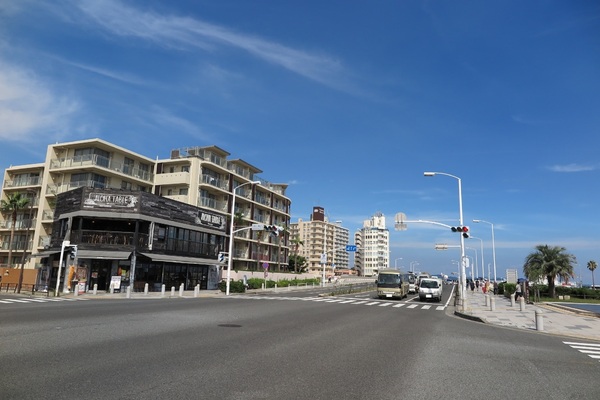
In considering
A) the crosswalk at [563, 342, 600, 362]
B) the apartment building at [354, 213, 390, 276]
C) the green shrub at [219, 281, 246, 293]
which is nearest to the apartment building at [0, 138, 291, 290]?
the green shrub at [219, 281, 246, 293]

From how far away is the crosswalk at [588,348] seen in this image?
11034mm

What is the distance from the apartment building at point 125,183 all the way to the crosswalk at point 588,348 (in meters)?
30.7

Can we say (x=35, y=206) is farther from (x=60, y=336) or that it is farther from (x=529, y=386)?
(x=529, y=386)

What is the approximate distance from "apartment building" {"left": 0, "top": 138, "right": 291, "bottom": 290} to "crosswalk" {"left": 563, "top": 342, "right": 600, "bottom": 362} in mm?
30742

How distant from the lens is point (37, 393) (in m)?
5.59

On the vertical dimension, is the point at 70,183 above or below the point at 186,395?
above

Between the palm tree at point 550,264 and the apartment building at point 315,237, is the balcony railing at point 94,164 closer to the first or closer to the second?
the palm tree at point 550,264

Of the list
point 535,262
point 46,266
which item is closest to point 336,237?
point 535,262

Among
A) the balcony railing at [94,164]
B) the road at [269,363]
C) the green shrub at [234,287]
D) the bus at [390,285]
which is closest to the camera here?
the road at [269,363]

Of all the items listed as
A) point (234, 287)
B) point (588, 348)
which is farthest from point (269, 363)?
point (234, 287)

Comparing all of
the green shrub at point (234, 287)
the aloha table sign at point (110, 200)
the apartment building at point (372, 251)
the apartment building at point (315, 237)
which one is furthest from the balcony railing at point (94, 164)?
the apartment building at point (372, 251)

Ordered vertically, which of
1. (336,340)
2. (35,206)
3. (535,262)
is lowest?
(336,340)

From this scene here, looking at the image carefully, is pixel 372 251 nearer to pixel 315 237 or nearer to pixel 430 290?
pixel 315 237

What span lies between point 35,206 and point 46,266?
62.4 feet
